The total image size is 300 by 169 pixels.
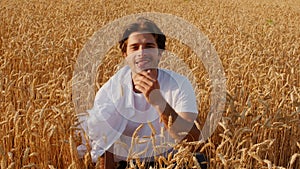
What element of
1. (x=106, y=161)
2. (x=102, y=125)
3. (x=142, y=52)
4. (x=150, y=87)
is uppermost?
(x=142, y=52)

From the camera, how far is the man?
224cm

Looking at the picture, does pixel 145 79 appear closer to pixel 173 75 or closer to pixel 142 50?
pixel 142 50

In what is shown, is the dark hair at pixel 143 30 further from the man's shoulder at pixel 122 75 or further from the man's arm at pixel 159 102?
the man's arm at pixel 159 102

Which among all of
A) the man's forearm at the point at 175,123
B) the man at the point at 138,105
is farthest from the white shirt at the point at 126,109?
the man's forearm at the point at 175,123

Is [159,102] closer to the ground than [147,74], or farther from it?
closer to the ground

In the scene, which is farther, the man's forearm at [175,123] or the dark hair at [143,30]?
the dark hair at [143,30]

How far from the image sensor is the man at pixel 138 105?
7.34 feet

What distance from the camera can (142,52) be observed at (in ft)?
7.64

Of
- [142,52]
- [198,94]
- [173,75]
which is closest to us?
[142,52]

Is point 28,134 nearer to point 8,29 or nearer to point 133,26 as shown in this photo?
point 133,26

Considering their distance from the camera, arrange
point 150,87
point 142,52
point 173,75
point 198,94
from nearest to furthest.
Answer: point 150,87 < point 142,52 < point 173,75 < point 198,94

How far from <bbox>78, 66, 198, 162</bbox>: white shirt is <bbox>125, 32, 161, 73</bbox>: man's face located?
18 cm

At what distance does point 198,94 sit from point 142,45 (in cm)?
75

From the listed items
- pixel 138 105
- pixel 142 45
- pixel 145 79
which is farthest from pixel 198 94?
pixel 145 79
